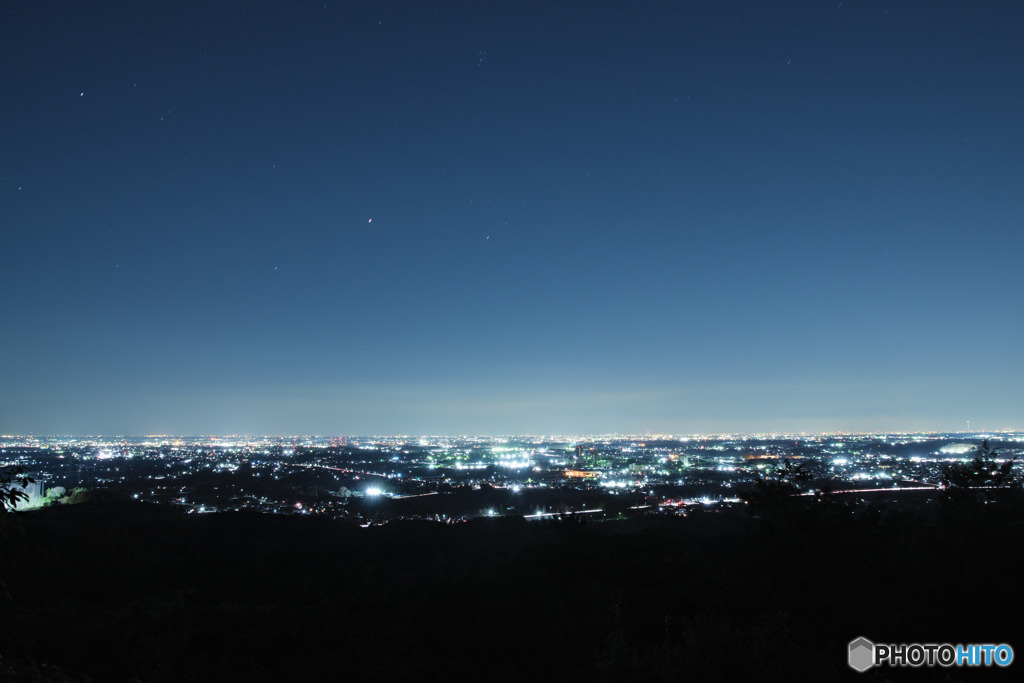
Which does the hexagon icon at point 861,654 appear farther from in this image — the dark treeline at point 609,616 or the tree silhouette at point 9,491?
the tree silhouette at point 9,491

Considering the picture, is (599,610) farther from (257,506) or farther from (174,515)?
(257,506)

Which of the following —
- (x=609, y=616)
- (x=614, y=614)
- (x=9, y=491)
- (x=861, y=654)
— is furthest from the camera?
(x=609, y=616)

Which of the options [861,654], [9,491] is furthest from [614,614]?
[9,491]

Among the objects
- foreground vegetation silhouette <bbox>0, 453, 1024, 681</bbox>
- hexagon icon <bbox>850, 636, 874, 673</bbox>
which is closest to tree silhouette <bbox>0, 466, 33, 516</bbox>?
foreground vegetation silhouette <bbox>0, 453, 1024, 681</bbox>

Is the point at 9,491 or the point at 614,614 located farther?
the point at 614,614

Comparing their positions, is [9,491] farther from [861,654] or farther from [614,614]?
[614,614]

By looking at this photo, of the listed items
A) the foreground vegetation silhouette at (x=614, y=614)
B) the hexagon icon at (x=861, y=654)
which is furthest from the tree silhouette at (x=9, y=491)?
the hexagon icon at (x=861, y=654)

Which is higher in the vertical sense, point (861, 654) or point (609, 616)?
point (861, 654)
